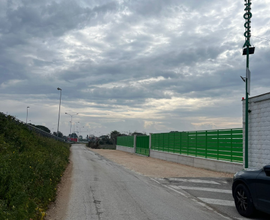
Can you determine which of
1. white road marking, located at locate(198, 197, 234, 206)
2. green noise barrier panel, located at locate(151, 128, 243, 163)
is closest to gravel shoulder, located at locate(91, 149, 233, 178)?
green noise barrier panel, located at locate(151, 128, 243, 163)

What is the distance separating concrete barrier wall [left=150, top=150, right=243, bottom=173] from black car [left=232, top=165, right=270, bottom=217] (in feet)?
27.9

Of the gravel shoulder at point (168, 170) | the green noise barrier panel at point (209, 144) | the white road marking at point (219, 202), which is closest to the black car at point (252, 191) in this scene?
the white road marking at point (219, 202)

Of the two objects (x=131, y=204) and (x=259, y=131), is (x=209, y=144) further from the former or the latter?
(x=131, y=204)

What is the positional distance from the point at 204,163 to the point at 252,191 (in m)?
13.0

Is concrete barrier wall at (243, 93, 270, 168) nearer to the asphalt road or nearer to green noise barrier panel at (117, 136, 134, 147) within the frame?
the asphalt road

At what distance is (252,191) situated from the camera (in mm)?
6570

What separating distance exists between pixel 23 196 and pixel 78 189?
4.50m

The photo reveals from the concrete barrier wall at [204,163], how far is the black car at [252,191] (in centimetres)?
852

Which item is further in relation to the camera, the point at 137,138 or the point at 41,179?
the point at 137,138

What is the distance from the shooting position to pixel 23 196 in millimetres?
5977

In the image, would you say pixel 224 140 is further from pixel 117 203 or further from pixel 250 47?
pixel 117 203

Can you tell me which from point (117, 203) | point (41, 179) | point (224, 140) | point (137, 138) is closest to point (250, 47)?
point (224, 140)

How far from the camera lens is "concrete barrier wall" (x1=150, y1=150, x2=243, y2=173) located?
15914mm

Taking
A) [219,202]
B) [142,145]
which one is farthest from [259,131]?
[142,145]
